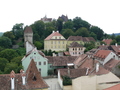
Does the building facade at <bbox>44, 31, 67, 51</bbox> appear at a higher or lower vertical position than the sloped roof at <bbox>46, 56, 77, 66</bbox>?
higher

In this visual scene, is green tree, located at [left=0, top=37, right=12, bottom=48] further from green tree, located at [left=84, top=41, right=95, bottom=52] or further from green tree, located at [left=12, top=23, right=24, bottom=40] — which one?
green tree, located at [left=84, top=41, right=95, bottom=52]

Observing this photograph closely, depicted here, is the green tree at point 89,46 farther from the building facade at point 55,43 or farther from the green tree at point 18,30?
the green tree at point 18,30

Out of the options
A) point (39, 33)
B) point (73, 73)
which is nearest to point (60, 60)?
point (73, 73)

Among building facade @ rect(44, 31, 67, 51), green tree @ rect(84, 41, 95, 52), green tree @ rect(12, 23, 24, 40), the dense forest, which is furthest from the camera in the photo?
green tree @ rect(12, 23, 24, 40)

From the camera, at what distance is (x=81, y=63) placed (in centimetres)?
3011

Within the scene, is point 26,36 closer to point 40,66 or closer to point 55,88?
point 40,66

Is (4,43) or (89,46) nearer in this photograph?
(89,46)

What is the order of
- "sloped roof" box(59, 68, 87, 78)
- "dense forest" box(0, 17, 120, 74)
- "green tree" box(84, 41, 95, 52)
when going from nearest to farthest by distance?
"sloped roof" box(59, 68, 87, 78) → "green tree" box(84, 41, 95, 52) → "dense forest" box(0, 17, 120, 74)

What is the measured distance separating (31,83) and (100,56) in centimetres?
2335

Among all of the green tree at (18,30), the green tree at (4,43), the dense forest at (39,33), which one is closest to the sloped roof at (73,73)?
the dense forest at (39,33)

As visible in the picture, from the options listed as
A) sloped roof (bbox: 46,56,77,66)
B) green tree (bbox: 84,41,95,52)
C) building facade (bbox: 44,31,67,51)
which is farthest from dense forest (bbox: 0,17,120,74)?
green tree (bbox: 84,41,95,52)

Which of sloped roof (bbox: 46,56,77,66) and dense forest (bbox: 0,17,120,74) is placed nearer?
sloped roof (bbox: 46,56,77,66)

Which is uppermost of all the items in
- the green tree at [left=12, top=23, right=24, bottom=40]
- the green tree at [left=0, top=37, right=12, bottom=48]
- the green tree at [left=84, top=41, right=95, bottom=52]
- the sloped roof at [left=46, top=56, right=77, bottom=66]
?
the green tree at [left=12, top=23, right=24, bottom=40]

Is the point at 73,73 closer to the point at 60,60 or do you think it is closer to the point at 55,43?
the point at 60,60
